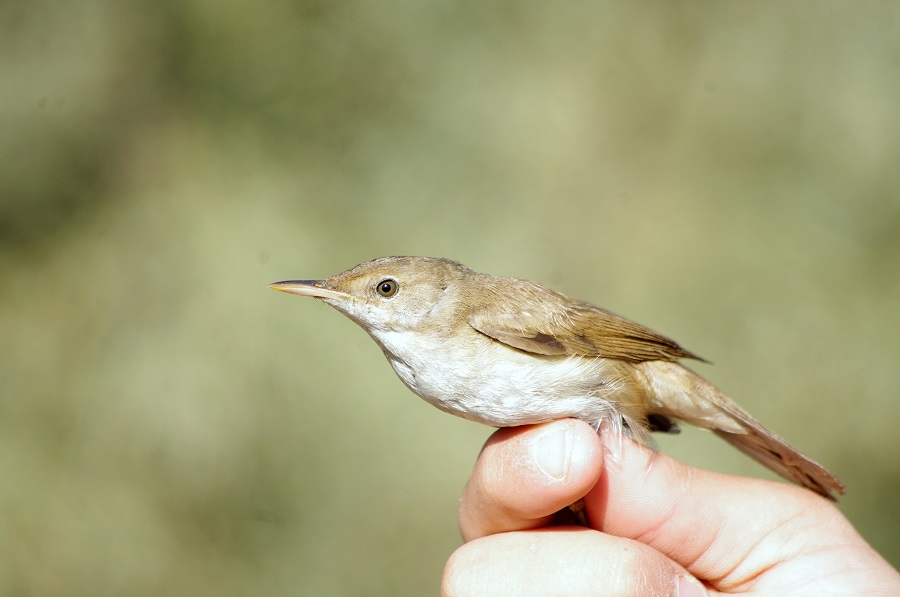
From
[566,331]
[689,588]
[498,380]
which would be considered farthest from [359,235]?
[689,588]

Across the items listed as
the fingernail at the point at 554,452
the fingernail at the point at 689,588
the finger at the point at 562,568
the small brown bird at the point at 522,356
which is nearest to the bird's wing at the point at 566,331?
the small brown bird at the point at 522,356

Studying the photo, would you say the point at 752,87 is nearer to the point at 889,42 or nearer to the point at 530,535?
the point at 889,42

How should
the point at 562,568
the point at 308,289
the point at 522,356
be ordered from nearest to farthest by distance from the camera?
1. the point at 562,568
2. the point at 522,356
3. the point at 308,289

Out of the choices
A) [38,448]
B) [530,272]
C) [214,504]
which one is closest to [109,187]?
[38,448]

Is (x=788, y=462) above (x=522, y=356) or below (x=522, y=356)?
below

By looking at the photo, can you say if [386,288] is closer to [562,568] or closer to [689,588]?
[562,568]

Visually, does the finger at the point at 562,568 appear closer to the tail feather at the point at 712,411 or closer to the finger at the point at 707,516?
the finger at the point at 707,516
